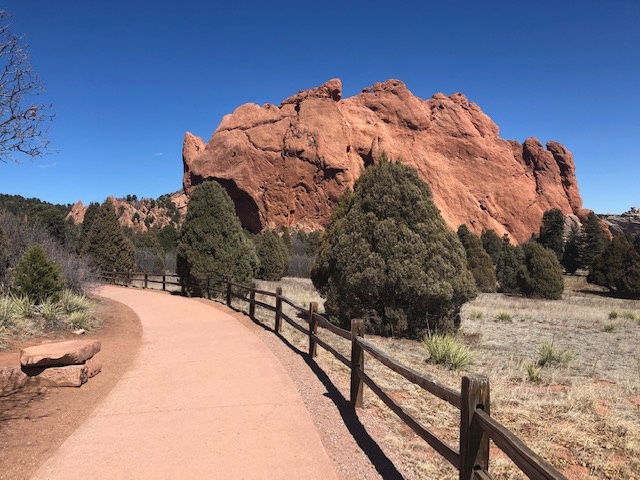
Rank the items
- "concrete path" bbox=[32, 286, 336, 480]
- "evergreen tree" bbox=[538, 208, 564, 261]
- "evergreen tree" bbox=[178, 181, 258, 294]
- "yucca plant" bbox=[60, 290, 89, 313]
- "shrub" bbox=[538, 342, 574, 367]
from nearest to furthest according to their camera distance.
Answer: "concrete path" bbox=[32, 286, 336, 480], "shrub" bbox=[538, 342, 574, 367], "yucca plant" bbox=[60, 290, 89, 313], "evergreen tree" bbox=[178, 181, 258, 294], "evergreen tree" bbox=[538, 208, 564, 261]

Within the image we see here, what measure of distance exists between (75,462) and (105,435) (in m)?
0.67

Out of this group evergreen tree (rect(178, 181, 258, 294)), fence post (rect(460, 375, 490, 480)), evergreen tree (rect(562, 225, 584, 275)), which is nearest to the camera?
fence post (rect(460, 375, 490, 480))

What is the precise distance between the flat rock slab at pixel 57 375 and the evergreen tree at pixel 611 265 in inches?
1760

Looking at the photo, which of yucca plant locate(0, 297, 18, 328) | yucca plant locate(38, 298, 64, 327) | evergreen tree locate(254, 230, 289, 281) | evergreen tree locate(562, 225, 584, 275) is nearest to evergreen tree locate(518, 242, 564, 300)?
evergreen tree locate(254, 230, 289, 281)

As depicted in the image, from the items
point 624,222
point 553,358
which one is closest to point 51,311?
point 553,358

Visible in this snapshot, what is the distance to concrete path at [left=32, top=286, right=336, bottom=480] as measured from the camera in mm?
4188

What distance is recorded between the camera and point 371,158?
354ft

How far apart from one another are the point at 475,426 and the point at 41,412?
5310 mm

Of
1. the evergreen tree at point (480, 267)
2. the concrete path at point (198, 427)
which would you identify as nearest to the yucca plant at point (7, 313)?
the concrete path at point (198, 427)

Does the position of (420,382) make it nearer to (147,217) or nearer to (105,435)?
(105,435)

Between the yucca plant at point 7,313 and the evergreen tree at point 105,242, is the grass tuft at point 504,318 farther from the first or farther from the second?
the evergreen tree at point 105,242

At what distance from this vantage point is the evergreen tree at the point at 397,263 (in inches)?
454

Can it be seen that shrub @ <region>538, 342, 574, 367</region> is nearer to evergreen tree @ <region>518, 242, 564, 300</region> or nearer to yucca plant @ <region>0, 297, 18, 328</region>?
yucca plant @ <region>0, 297, 18, 328</region>

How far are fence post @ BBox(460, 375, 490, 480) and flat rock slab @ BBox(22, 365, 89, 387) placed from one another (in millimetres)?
5917
